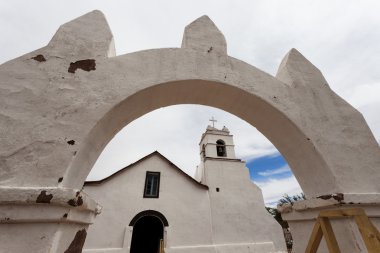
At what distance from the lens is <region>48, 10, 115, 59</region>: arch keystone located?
1.62m

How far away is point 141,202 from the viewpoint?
1023 centimetres

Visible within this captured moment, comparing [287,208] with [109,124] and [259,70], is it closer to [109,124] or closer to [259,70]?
[259,70]

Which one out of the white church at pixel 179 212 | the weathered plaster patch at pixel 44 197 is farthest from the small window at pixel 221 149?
the weathered plaster patch at pixel 44 197

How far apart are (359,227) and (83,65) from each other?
7.39ft

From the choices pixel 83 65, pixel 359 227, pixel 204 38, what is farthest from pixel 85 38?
pixel 359 227

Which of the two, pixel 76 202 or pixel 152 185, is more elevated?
pixel 152 185

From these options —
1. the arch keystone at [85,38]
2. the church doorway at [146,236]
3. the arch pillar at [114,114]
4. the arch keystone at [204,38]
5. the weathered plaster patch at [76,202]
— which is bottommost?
the church doorway at [146,236]

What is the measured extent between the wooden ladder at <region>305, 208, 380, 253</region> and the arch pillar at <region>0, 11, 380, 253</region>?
0.94 ft

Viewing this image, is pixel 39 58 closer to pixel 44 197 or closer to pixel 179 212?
Answer: pixel 44 197

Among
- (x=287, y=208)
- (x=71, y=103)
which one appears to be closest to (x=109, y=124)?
(x=71, y=103)

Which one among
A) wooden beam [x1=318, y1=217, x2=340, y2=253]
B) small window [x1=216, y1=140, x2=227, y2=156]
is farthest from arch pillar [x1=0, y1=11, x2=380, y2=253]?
small window [x1=216, y1=140, x2=227, y2=156]

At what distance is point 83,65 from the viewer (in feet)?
5.24

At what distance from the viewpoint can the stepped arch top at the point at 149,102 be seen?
48.6 inches

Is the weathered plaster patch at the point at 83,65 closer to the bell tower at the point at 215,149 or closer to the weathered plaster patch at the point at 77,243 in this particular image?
the weathered plaster patch at the point at 77,243
